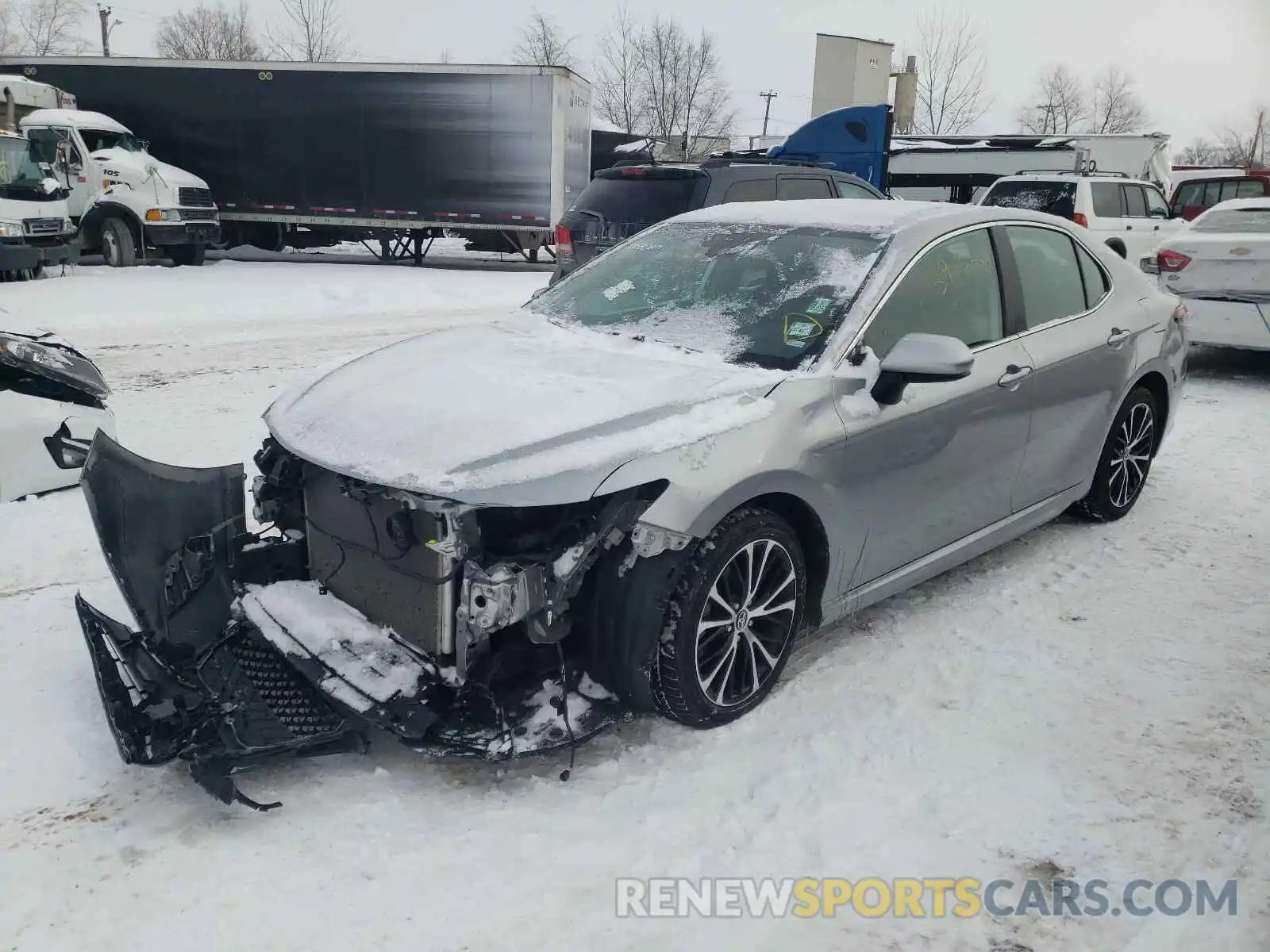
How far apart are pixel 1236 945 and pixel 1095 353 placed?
2910mm

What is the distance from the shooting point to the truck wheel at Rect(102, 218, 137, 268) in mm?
16391

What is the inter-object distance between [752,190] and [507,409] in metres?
6.30

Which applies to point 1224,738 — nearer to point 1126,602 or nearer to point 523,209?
point 1126,602

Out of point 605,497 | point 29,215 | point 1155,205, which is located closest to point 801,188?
point 605,497

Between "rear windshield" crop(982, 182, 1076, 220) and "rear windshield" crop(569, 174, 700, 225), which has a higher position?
"rear windshield" crop(982, 182, 1076, 220)

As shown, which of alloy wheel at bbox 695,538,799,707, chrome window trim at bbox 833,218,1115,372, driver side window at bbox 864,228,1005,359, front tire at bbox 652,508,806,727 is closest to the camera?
front tire at bbox 652,508,806,727

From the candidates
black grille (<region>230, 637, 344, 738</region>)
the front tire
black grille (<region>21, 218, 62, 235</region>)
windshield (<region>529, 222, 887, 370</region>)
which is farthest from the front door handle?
black grille (<region>21, 218, 62, 235</region>)

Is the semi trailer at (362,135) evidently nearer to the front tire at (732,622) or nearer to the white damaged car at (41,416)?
the white damaged car at (41,416)

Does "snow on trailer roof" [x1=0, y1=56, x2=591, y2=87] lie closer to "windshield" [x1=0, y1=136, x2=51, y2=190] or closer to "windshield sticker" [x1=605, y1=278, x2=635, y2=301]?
"windshield" [x1=0, y1=136, x2=51, y2=190]

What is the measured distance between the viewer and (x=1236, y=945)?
240 centimetres

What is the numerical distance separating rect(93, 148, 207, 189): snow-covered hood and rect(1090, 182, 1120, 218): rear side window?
14.5m

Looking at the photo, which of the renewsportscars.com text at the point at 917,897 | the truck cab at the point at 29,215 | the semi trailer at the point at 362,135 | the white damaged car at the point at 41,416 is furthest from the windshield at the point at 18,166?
the renewsportscars.com text at the point at 917,897

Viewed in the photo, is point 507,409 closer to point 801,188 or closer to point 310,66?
point 801,188

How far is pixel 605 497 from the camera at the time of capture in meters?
2.96
